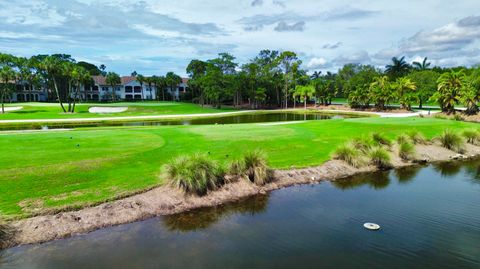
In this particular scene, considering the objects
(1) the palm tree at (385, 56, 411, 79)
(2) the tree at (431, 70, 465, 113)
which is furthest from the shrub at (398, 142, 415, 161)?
(1) the palm tree at (385, 56, 411, 79)

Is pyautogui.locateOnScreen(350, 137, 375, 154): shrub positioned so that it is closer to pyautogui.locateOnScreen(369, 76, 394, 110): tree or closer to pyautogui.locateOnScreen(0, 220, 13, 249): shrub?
pyautogui.locateOnScreen(0, 220, 13, 249): shrub

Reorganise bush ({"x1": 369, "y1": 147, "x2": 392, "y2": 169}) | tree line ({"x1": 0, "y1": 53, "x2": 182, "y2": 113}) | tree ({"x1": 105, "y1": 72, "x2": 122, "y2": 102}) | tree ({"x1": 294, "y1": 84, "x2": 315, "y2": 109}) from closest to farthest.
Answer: bush ({"x1": 369, "y1": 147, "x2": 392, "y2": 169})
tree line ({"x1": 0, "y1": 53, "x2": 182, "y2": 113})
tree ({"x1": 294, "y1": 84, "x2": 315, "y2": 109})
tree ({"x1": 105, "y1": 72, "x2": 122, "y2": 102})

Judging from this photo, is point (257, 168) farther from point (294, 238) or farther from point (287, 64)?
point (287, 64)

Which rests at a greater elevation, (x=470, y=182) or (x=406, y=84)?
(x=406, y=84)

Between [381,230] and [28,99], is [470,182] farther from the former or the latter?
[28,99]

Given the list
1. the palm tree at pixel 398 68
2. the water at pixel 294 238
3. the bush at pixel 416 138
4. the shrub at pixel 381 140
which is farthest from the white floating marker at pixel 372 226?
the palm tree at pixel 398 68

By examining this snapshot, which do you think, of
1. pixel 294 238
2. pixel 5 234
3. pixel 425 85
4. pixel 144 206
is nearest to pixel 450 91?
pixel 425 85

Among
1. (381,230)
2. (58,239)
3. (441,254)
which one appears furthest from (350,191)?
(58,239)
